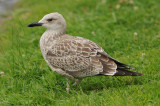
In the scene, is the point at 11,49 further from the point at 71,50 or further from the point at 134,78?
the point at 134,78

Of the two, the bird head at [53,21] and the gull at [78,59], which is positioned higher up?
the bird head at [53,21]

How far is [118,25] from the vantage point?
27.1ft

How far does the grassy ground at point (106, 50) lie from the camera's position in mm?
4957

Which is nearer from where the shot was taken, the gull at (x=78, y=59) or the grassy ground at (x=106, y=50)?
the grassy ground at (x=106, y=50)

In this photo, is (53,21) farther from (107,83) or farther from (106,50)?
(106,50)

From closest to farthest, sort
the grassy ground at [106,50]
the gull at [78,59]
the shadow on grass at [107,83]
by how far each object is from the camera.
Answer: the grassy ground at [106,50], the gull at [78,59], the shadow on grass at [107,83]

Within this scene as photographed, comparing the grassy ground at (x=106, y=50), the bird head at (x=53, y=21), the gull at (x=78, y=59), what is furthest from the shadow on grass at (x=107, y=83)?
the bird head at (x=53, y=21)

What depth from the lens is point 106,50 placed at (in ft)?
22.9

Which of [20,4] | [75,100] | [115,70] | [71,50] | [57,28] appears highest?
[20,4]

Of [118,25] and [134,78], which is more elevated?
[118,25]

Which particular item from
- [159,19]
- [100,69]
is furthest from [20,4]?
[100,69]

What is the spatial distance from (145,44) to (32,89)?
3.11 m

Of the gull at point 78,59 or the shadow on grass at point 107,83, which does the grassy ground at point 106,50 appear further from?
the gull at point 78,59

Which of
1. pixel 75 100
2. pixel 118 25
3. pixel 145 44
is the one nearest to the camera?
pixel 75 100
